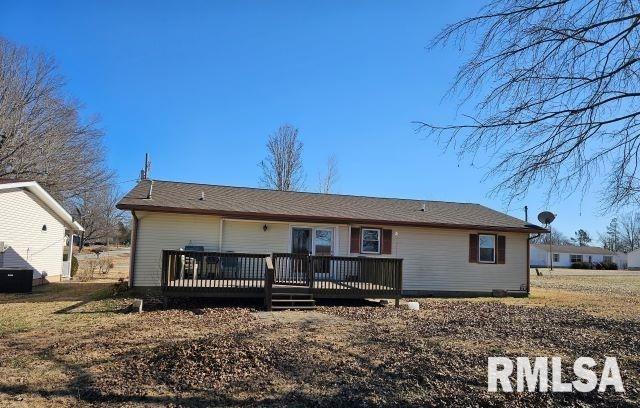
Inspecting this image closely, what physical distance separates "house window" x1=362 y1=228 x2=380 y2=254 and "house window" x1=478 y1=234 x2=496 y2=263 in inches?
159

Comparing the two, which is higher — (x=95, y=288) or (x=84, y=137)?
(x=84, y=137)

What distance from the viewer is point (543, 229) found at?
1778cm

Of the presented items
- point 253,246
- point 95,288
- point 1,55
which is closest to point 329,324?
point 253,246

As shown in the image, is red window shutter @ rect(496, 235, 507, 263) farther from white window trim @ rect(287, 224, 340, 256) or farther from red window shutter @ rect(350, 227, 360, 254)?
white window trim @ rect(287, 224, 340, 256)

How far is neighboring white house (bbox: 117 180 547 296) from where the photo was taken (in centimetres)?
1450

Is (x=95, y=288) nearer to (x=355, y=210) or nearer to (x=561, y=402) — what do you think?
(x=355, y=210)

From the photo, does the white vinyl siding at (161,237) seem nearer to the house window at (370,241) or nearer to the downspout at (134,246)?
the downspout at (134,246)

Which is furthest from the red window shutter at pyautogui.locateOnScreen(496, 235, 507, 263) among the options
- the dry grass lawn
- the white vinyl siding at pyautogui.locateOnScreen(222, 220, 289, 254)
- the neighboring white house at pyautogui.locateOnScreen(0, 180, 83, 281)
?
the neighboring white house at pyautogui.locateOnScreen(0, 180, 83, 281)

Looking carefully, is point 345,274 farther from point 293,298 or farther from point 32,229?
point 32,229

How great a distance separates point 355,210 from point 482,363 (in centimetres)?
1130

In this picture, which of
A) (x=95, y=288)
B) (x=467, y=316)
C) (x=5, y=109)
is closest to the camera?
(x=467, y=316)

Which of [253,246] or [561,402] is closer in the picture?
[561,402]

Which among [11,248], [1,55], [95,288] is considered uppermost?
[1,55]

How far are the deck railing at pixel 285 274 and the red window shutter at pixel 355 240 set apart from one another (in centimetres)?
234
